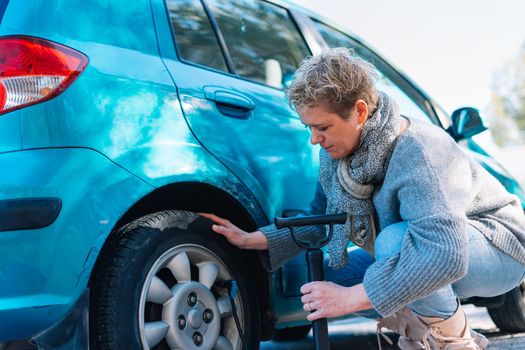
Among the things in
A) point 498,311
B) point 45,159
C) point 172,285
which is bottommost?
point 498,311

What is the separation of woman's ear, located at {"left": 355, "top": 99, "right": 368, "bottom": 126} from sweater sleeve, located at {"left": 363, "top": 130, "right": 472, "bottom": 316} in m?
0.14

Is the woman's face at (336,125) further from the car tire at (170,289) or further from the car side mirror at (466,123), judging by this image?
the car side mirror at (466,123)

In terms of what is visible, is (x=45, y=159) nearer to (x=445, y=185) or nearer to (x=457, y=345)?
(x=445, y=185)

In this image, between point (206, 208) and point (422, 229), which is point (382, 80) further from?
point (422, 229)

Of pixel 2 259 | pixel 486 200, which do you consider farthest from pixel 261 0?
pixel 2 259

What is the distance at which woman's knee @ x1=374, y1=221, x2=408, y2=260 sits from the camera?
201 centimetres

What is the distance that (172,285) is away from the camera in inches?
85.4

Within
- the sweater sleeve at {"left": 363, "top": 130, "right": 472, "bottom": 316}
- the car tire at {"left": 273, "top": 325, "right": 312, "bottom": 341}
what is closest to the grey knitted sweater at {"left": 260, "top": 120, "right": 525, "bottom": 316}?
the sweater sleeve at {"left": 363, "top": 130, "right": 472, "bottom": 316}

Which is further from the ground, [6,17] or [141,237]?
A: [6,17]

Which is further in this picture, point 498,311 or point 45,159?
point 498,311

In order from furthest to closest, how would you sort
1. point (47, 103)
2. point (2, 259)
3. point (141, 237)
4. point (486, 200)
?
point (486, 200)
point (141, 237)
point (47, 103)
point (2, 259)

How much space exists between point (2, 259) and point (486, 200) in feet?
4.91

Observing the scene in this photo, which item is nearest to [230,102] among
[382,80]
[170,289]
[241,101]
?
[241,101]

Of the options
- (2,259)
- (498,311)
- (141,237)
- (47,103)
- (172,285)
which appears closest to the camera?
(2,259)
